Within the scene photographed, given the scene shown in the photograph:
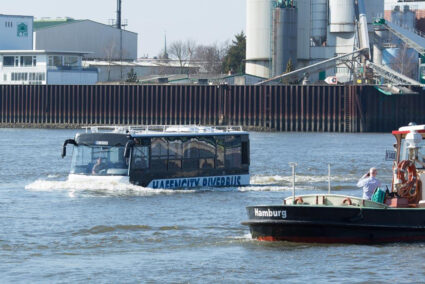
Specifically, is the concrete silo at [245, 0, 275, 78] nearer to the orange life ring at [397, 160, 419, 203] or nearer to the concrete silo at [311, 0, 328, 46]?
the concrete silo at [311, 0, 328, 46]

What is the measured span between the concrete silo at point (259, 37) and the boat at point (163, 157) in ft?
228

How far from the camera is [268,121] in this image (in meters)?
90.8

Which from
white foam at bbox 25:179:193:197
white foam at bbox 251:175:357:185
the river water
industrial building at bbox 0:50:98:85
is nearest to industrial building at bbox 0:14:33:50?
industrial building at bbox 0:50:98:85

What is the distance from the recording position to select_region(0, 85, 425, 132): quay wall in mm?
88875

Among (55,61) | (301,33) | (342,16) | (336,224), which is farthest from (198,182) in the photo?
(301,33)

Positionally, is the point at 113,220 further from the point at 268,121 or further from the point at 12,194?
the point at 268,121

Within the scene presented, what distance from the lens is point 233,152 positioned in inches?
1522

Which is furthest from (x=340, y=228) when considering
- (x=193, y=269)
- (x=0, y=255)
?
(x=0, y=255)

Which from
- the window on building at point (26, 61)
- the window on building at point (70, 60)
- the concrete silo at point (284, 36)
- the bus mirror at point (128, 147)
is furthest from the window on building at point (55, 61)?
the bus mirror at point (128, 147)

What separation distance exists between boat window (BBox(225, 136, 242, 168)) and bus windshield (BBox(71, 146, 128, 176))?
13.9ft

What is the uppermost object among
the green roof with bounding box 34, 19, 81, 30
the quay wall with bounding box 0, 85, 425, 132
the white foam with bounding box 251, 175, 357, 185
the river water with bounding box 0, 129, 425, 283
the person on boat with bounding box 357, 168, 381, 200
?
the green roof with bounding box 34, 19, 81, 30

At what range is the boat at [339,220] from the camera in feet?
79.6

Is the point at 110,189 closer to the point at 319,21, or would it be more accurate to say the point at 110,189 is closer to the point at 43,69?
the point at 43,69

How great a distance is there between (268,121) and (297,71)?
9.20m
